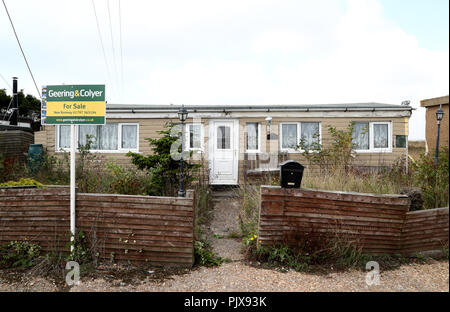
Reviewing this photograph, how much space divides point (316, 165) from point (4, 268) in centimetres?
774

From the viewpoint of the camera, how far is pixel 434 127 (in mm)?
2346

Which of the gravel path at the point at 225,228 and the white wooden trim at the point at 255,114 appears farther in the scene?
the white wooden trim at the point at 255,114

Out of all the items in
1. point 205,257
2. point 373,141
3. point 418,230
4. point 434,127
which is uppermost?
point 373,141

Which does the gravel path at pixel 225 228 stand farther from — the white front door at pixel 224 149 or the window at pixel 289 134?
the window at pixel 289 134

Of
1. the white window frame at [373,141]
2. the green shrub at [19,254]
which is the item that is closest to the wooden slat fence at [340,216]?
the green shrub at [19,254]

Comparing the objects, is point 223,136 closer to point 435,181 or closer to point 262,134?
point 262,134

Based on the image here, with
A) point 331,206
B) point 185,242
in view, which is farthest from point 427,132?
point 185,242

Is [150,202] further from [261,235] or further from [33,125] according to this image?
[33,125]

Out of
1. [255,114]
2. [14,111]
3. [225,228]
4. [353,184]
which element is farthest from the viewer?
[14,111]

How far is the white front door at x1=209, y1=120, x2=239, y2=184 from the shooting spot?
34.6ft

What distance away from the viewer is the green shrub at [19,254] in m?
4.13

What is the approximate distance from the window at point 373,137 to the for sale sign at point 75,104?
344 inches

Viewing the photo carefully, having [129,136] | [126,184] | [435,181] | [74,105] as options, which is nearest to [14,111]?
[129,136]

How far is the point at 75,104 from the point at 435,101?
13.9ft
